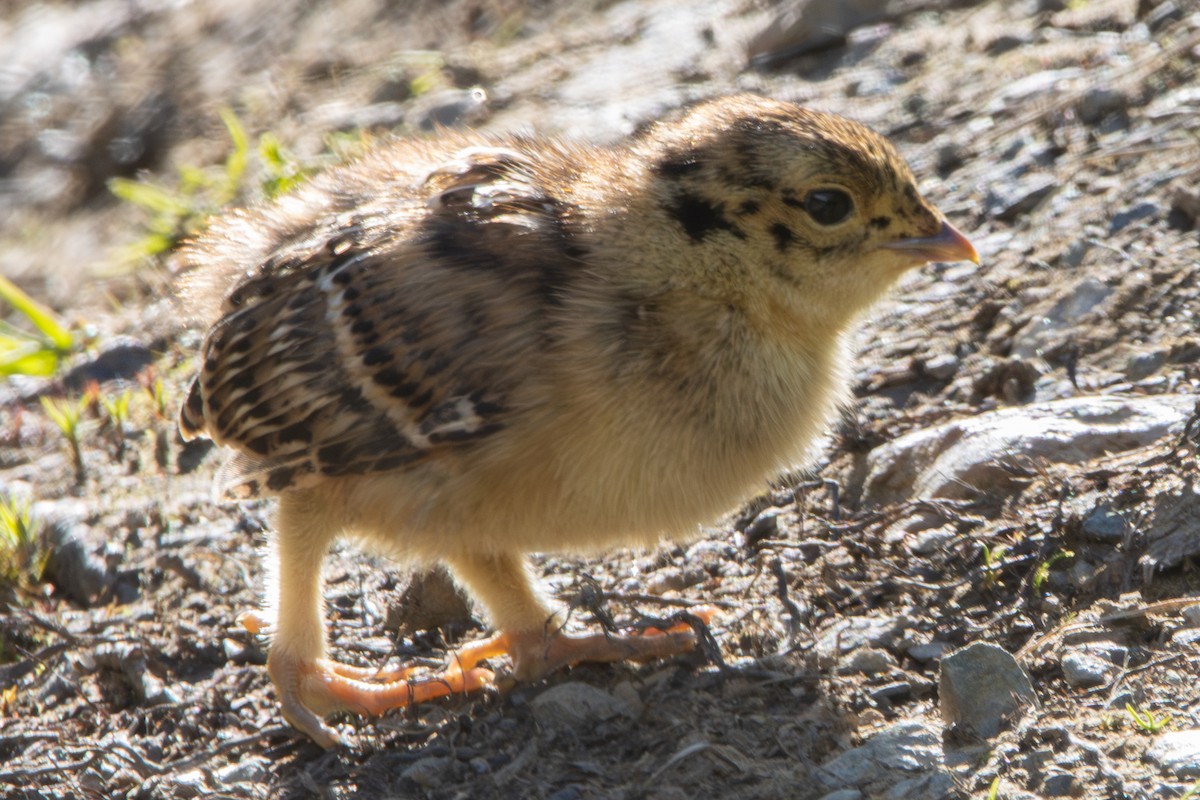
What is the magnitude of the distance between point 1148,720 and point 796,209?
1.52 meters

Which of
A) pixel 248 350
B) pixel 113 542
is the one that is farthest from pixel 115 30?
pixel 248 350

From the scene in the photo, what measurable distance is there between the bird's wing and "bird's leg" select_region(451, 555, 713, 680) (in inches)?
19.0

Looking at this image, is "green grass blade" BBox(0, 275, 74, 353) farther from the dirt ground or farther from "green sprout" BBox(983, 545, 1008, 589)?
"green sprout" BBox(983, 545, 1008, 589)

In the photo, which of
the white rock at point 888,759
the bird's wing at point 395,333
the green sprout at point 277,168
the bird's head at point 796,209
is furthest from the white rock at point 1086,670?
the green sprout at point 277,168

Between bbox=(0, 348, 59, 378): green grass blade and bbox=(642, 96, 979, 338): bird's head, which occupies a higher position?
bbox=(642, 96, 979, 338): bird's head

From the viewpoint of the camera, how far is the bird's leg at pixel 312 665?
4188 millimetres

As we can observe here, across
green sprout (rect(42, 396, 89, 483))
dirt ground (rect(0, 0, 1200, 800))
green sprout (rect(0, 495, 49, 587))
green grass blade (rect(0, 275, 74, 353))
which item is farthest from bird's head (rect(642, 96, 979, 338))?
green grass blade (rect(0, 275, 74, 353))

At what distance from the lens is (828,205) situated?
12.9 feet

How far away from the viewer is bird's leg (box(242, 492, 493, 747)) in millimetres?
4188

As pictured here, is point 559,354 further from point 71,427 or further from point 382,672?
point 71,427

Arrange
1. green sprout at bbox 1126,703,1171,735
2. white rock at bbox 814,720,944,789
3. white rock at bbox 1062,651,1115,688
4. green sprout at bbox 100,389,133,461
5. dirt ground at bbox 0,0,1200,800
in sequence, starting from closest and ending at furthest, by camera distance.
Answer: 1. green sprout at bbox 1126,703,1171,735
2. white rock at bbox 814,720,944,789
3. white rock at bbox 1062,651,1115,688
4. dirt ground at bbox 0,0,1200,800
5. green sprout at bbox 100,389,133,461

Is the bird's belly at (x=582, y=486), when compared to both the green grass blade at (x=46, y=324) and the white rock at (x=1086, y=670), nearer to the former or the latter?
the white rock at (x=1086, y=670)

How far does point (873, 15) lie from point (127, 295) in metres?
3.96

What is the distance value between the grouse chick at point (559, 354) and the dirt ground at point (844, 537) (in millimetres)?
348
